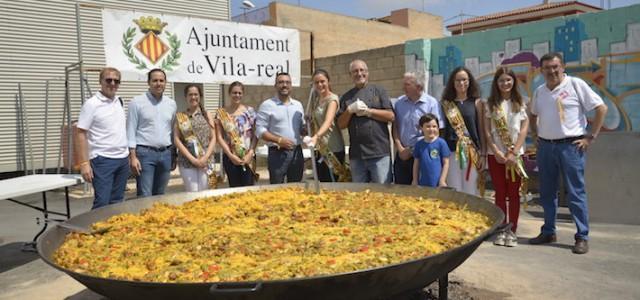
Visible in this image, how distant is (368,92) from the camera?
4.68 m

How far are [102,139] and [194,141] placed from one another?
837 millimetres

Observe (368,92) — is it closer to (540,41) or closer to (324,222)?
(324,222)

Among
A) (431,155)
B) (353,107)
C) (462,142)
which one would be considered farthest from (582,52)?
(353,107)

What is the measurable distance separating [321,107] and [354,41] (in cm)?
2515

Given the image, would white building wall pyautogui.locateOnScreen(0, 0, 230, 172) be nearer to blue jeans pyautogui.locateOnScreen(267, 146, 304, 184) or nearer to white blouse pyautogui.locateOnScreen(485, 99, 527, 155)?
blue jeans pyautogui.locateOnScreen(267, 146, 304, 184)

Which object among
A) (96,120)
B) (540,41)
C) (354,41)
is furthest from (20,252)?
A: (354,41)

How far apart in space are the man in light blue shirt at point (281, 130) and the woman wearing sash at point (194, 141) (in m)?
0.53

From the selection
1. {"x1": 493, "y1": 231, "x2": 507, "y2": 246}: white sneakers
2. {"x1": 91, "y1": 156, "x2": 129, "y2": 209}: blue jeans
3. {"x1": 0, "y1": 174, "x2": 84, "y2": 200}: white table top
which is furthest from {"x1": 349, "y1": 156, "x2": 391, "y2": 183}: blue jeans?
{"x1": 0, "y1": 174, "x2": 84, "y2": 200}: white table top

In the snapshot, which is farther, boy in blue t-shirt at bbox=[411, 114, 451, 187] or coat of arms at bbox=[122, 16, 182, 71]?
coat of arms at bbox=[122, 16, 182, 71]

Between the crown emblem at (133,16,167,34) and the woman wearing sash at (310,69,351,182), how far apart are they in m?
4.07

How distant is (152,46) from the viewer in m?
7.89

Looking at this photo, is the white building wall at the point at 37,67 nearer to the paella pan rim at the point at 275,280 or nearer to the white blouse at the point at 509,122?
the paella pan rim at the point at 275,280

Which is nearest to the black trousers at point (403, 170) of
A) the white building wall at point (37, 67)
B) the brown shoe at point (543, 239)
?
the brown shoe at point (543, 239)

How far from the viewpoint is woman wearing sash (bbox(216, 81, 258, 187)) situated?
501cm
